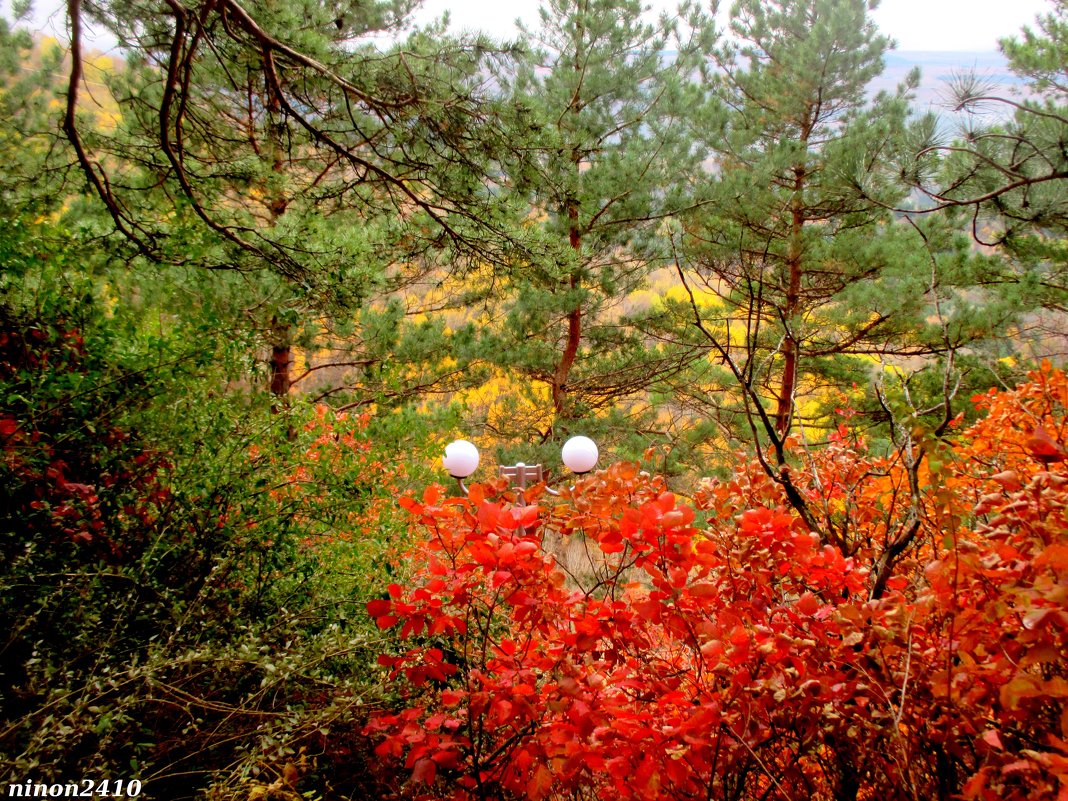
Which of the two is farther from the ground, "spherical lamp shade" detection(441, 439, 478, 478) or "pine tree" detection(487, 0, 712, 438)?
"pine tree" detection(487, 0, 712, 438)

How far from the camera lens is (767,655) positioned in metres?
1.23

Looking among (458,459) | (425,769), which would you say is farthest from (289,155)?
(425,769)

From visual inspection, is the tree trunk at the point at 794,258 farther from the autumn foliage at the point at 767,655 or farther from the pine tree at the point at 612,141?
the autumn foliage at the point at 767,655

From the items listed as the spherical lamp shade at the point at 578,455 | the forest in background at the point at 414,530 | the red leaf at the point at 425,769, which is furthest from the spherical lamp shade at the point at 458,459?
the red leaf at the point at 425,769

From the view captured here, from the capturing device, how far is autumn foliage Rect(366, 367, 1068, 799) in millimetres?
968

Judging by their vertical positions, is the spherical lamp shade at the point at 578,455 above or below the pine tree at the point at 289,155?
below

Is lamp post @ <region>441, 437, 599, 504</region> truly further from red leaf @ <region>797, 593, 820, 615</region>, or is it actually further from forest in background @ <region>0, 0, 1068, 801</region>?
red leaf @ <region>797, 593, 820, 615</region>

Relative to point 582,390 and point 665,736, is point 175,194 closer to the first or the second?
point 665,736

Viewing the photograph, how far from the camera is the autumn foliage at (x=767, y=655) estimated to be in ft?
3.18

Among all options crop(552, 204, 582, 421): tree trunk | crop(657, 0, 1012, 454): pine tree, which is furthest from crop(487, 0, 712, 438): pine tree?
crop(657, 0, 1012, 454): pine tree

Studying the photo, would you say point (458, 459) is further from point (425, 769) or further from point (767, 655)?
point (767, 655)

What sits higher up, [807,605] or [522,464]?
[807,605]

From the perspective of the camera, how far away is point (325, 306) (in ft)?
10.7

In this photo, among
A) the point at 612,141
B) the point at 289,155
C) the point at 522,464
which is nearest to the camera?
the point at 289,155
